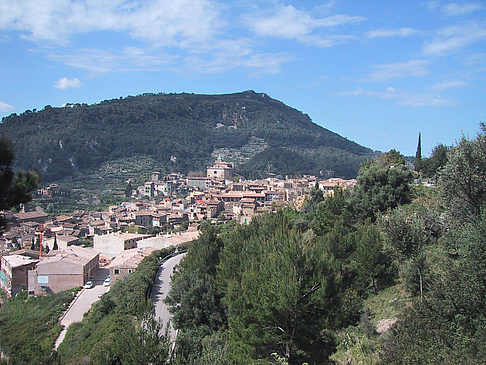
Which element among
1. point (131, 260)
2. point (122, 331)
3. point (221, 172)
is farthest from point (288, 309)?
point (221, 172)

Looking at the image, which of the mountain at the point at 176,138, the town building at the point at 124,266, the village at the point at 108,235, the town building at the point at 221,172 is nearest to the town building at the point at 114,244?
the village at the point at 108,235

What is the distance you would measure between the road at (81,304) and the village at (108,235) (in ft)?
1.82

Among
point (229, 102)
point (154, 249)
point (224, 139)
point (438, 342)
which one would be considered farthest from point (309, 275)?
point (229, 102)

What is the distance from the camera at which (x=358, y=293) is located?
16.4 metres

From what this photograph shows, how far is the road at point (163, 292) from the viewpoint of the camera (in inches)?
723

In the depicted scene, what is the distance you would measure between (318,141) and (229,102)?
4662 cm

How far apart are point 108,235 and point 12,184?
31.7 metres

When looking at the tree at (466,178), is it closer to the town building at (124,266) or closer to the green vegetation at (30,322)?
the green vegetation at (30,322)

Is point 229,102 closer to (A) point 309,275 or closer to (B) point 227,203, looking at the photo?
(B) point 227,203

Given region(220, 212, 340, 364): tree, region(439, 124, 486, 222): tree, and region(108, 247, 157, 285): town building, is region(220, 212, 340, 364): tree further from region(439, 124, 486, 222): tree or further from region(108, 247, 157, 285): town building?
region(108, 247, 157, 285): town building

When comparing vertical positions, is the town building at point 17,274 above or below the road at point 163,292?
below

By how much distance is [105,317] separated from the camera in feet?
67.9

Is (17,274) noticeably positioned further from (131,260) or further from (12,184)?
(12,184)

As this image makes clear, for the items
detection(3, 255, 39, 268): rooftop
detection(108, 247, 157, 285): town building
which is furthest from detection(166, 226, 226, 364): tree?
detection(3, 255, 39, 268): rooftop
